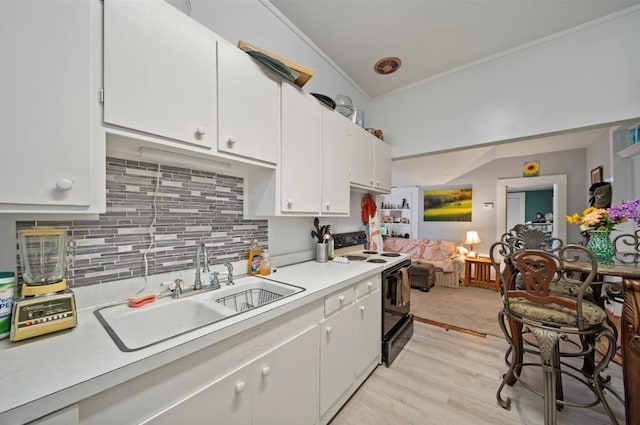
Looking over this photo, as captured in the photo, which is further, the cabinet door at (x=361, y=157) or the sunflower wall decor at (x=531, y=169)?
the sunflower wall decor at (x=531, y=169)

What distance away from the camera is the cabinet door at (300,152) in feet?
5.02

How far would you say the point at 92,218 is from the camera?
1.00 meters

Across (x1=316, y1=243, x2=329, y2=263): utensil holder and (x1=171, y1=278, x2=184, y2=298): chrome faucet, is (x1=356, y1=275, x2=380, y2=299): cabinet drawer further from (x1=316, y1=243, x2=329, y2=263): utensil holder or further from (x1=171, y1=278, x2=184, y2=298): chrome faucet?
(x1=171, y1=278, x2=184, y2=298): chrome faucet

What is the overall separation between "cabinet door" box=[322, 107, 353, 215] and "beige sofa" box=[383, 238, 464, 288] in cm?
326

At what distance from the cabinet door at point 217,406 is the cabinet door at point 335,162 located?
3.97ft

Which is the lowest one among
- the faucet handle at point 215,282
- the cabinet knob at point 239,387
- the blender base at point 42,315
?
the cabinet knob at point 239,387

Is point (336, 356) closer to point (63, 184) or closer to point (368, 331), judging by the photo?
point (368, 331)

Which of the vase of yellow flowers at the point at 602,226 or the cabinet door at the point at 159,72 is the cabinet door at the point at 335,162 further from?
the vase of yellow flowers at the point at 602,226

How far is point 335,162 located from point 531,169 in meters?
4.70

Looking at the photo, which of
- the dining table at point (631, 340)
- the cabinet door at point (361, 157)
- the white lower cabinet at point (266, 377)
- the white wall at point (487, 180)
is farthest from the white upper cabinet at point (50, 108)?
the white wall at point (487, 180)

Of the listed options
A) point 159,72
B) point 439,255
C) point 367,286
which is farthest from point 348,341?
point 439,255

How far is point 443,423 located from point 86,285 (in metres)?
2.11

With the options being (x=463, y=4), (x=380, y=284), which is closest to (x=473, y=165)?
(x=463, y=4)

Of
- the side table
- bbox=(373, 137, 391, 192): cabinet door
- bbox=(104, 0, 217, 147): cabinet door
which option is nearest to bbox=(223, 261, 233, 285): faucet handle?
bbox=(104, 0, 217, 147): cabinet door
